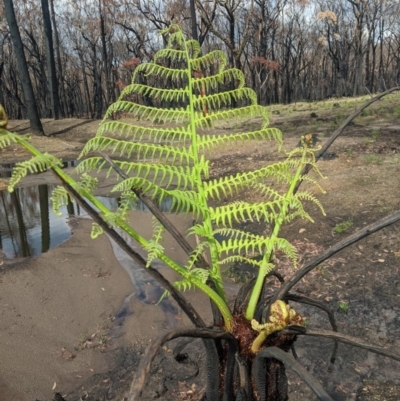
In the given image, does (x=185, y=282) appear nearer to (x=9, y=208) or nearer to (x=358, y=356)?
(x=358, y=356)

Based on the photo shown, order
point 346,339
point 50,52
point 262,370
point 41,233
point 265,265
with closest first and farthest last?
point 346,339, point 262,370, point 265,265, point 41,233, point 50,52

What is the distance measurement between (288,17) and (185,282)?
36.1m

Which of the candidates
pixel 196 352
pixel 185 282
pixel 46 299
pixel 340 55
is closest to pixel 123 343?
pixel 196 352

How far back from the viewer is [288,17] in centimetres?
3269

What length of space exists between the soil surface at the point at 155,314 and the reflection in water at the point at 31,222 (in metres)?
0.30

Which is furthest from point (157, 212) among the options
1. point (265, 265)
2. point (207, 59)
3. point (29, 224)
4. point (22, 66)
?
point (22, 66)

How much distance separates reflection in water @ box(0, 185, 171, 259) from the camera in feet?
18.5

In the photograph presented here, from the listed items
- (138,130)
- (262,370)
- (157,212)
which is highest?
(138,130)

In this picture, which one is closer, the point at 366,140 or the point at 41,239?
the point at 41,239

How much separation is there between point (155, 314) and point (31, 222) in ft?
12.3

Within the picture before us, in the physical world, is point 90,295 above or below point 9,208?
below

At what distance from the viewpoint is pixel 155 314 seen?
3.98 m

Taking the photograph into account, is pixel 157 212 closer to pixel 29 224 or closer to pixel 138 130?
pixel 138 130

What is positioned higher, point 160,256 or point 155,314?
point 160,256
